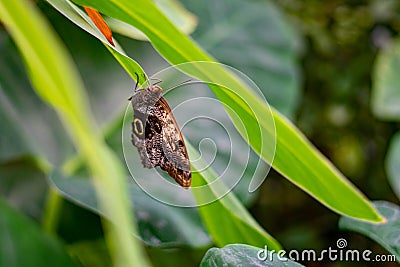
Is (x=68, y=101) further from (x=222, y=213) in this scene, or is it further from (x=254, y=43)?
(x=254, y=43)

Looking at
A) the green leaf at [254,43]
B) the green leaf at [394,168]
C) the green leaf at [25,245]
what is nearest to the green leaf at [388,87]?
the green leaf at [254,43]

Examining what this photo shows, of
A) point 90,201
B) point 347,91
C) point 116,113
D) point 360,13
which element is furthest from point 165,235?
point 360,13

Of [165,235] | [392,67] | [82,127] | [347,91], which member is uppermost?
Answer: [82,127]

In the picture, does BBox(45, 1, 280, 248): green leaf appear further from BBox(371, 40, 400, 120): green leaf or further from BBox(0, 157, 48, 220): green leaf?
BBox(371, 40, 400, 120): green leaf

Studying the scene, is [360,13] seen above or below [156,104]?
below

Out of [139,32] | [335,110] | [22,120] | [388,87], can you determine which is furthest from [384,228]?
[335,110]

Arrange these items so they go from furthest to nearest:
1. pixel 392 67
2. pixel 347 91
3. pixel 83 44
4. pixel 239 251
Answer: pixel 347 91
pixel 392 67
pixel 83 44
pixel 239 251

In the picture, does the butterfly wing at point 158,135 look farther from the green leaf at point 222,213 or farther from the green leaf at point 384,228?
the green leaf at point 384,228

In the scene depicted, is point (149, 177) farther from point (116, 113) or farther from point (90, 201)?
point (116, 113)
